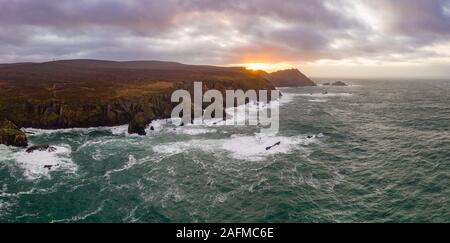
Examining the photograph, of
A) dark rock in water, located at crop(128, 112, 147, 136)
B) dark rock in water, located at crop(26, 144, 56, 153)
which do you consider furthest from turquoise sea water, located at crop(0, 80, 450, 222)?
dark rock in water, located at crop(128, 112, 147, 136)

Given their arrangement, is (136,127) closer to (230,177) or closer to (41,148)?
(41,148)

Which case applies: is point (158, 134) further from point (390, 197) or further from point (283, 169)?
point (390, 197)

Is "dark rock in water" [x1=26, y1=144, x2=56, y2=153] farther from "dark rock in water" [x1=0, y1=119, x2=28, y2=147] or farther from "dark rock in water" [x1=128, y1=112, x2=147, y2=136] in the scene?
"dark rock in water" [x1=128, y1=112, x2=147, y2=136]

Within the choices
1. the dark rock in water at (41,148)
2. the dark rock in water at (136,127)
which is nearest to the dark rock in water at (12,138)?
the dark rock in water at (41,148)

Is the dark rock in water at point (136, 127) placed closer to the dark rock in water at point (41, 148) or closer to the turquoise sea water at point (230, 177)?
the turquoise sea water at point (230, 177)

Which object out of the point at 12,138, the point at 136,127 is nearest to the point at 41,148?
the point at 12,138

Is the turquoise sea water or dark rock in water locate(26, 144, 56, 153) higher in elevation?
dark rock in water locate(26, 144, 56, 153)
